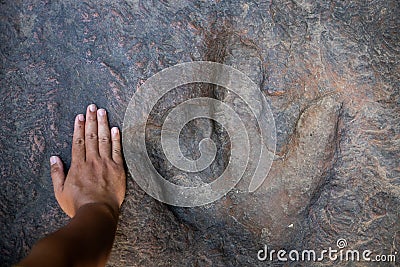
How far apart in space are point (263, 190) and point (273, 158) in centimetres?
10

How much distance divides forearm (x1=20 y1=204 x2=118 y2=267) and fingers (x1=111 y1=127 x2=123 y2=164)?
0.45 feet

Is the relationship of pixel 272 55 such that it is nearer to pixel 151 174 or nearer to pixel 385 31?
pixel 385 31

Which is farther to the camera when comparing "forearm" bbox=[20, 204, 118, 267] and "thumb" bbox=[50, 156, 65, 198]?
"thumb" bbox=[50, 156, 65, 198]

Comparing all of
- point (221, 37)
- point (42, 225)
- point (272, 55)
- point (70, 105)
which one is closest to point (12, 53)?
point (70, 105)

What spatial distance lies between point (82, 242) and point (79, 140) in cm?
32

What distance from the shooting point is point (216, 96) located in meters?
1.48

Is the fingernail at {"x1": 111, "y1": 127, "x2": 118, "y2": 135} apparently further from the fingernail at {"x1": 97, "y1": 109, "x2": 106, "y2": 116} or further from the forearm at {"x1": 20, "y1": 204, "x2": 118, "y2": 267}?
the forearm at {"x1": 20, "y1": 204, "x2": 118, "y2": 267}
